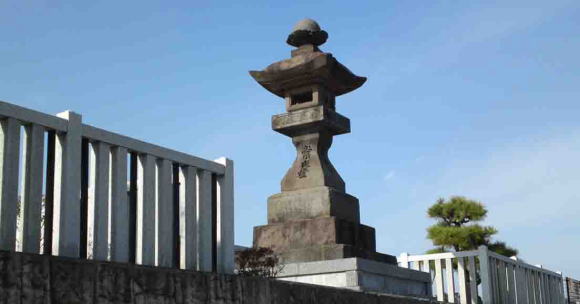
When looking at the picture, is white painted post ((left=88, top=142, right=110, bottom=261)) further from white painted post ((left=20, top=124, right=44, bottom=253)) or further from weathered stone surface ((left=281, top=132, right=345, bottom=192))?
weathered stone surface ((left=281, top=132, right=345, bottom=192))

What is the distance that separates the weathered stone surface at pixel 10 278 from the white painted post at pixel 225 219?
3.16 metres

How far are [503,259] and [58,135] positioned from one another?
10.4 meters

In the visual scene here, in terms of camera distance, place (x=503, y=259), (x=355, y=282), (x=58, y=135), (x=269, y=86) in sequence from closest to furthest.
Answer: (x=58, y=135), (x=355, y=282), (x=269, y=86), (x=503, y=259)

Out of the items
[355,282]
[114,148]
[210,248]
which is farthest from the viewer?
[355,282]

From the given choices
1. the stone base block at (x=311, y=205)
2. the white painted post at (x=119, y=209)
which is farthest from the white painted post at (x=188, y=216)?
the stone base block at (x=311, y=205)

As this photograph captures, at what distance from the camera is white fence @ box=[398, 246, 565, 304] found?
43.5ft

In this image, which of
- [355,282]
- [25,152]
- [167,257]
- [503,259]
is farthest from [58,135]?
[503,259]

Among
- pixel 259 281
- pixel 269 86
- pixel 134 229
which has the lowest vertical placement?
pixel 259 281

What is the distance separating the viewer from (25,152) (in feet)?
19.3

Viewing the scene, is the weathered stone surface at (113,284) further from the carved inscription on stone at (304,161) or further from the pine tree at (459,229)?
the pine tree at (459,229)

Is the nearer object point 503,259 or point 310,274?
point 310,274

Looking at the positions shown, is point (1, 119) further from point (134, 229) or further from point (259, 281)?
point (259, 281)

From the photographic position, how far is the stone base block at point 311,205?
38.7ft

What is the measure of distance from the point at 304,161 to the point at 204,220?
5.09 m
